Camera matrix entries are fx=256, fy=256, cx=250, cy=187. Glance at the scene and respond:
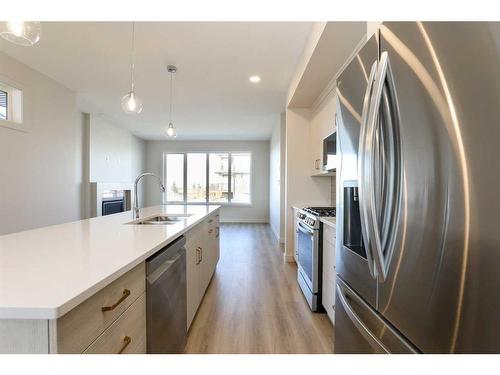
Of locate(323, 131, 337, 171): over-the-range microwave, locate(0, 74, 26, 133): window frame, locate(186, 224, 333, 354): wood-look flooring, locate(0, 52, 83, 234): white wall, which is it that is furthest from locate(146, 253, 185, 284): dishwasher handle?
locate(0, 74, 26, 133): window frame

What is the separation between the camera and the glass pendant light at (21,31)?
116cm

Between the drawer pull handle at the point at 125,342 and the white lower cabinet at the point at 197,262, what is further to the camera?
the white lower cabinet at the point at 197,262

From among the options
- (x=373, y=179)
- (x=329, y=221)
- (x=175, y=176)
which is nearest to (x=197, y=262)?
(x=329, y=221)

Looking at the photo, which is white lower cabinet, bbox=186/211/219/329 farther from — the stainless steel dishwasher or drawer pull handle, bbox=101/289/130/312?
drawer pull handle, bbox=101/289/130/312

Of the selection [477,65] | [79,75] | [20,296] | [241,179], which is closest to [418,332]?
[477,65]

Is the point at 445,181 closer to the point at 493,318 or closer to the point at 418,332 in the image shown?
the point at 493,318

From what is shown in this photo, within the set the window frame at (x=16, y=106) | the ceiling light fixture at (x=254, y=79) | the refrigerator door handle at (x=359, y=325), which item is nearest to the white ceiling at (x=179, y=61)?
the ceiling light fixture at (x=254, y=79)

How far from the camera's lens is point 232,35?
249 cm

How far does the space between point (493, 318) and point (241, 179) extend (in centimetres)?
784

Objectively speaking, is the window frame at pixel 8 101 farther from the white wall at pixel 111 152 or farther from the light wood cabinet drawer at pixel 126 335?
the light wood cabinet drawer at pixel 126 335

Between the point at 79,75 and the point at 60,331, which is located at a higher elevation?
the point at 79,75

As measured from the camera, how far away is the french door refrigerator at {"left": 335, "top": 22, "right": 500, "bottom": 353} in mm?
557

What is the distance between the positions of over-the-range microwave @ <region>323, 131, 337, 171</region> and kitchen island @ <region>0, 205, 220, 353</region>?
1927 mm
